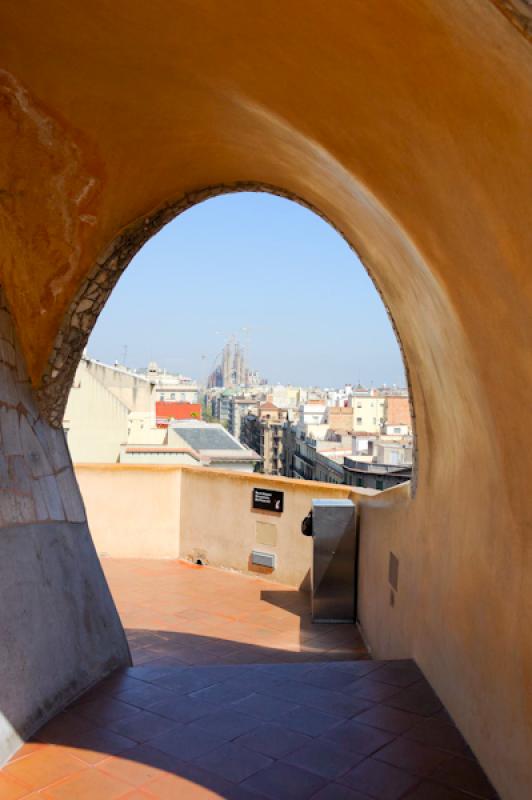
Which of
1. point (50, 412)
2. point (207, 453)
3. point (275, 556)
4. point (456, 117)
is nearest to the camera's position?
point (456, 117)

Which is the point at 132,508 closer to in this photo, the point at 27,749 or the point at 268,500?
the point at 268,500

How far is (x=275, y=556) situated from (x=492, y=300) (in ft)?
22.0

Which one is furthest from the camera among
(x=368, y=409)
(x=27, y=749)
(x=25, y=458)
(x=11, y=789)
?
(x=368, y=409)

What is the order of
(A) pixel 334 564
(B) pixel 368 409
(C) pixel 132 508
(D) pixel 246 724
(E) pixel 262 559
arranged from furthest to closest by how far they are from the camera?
1. (B) pixel 368 409
2. (C) pixel 132 508
3. (E) pixel 262 559
4. (A) pixel 334 564
5. (D) pixel 246 724

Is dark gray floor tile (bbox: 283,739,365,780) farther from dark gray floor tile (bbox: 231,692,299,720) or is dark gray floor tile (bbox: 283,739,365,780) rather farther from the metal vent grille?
the metal vent grille

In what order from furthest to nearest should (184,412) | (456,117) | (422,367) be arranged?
(184,412)
(422,367)
(456,117)

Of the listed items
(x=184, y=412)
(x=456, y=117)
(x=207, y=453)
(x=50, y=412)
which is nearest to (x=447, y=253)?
(x=456, y=117)

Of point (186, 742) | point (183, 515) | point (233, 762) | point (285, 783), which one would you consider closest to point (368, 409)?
point (183, 515)

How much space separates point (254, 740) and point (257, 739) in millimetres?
22

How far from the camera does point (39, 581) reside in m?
4.25

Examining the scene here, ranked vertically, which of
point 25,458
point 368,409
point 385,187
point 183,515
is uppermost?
point 368,409

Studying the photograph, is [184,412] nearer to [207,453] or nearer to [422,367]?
[207,453]

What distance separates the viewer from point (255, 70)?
9.89ft

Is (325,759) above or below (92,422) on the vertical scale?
below
